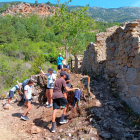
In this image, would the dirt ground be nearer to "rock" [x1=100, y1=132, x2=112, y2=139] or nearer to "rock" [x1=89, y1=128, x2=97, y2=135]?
"rock" [x1=89, y1=128, x2=97, y2=135]

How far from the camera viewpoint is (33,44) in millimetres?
32594

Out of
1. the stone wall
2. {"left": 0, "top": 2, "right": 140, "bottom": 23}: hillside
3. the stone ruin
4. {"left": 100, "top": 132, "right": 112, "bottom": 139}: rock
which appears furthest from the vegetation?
{"left": 0, "top": 2, "right": 140, "bottom": 23}: hillside

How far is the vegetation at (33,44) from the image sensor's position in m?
13.9

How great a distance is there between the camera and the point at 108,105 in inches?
165

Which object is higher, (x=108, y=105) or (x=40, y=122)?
(x=108, y=105)

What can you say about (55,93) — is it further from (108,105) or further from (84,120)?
(108,105)

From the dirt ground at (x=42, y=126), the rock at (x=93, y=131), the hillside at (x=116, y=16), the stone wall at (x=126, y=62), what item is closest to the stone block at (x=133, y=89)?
the stone wall at (x=126, y=62)

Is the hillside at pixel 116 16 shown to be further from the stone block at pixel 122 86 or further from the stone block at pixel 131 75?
the stone block at pixel 131 75

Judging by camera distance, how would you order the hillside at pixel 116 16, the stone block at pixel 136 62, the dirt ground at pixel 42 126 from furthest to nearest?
the hillside at pixel 116 16 → the stone block at pixel 136 62 → the dirt ground at pixel 42 126

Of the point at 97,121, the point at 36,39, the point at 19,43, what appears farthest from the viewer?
the point at 36,39

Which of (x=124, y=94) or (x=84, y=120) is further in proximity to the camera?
(x=124, y=94)

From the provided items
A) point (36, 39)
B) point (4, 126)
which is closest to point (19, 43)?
point (36, 39)

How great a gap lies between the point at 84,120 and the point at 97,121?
1.28ft

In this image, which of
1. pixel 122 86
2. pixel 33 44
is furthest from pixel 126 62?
pixel 33 44
